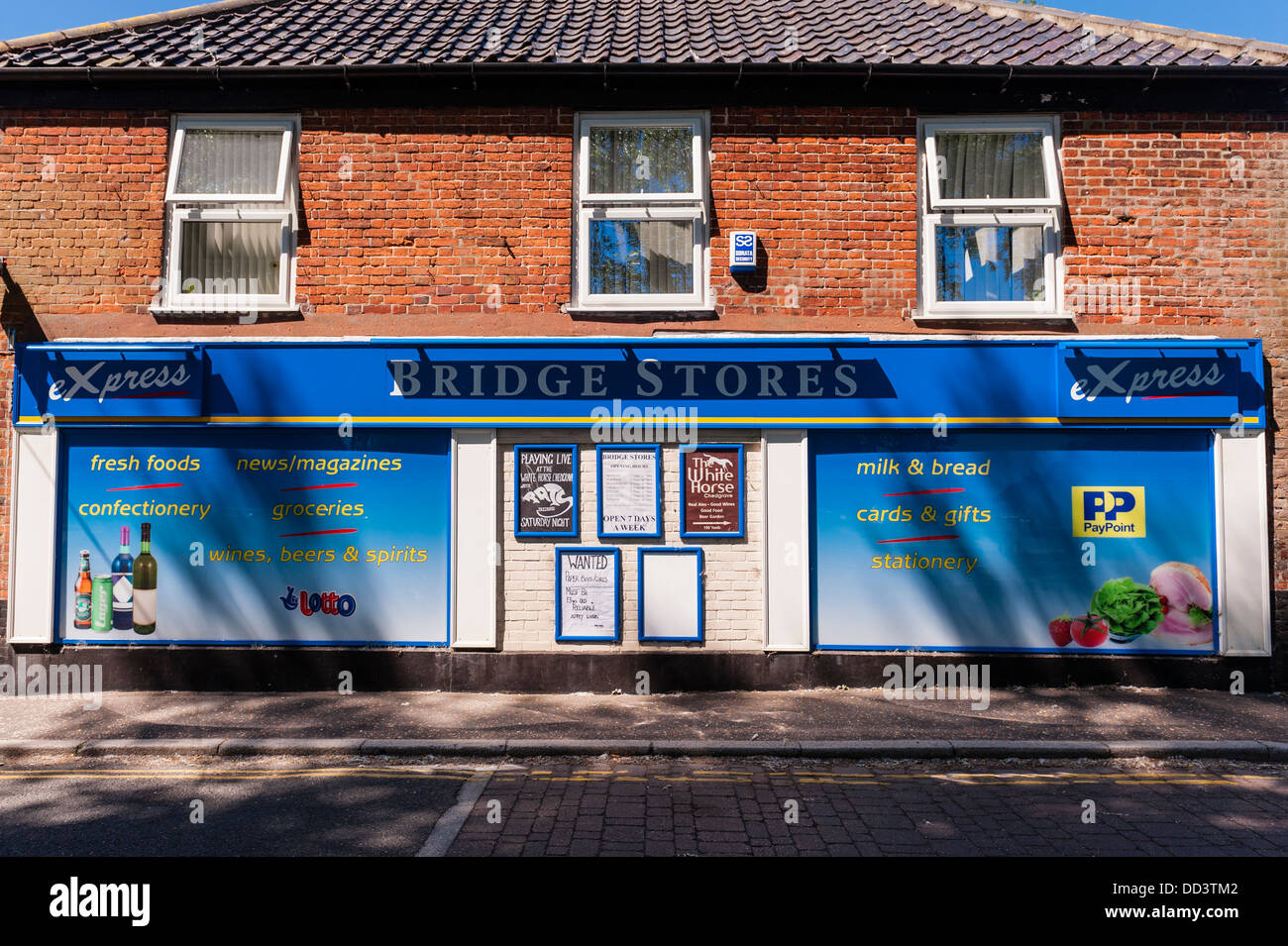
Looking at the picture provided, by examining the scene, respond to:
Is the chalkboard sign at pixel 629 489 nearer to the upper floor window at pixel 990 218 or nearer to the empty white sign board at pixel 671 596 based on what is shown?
the empty white sign board at pixel 671 596

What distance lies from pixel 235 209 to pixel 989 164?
799 centimetres

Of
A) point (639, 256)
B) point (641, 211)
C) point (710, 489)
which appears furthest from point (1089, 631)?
point (641, 211)

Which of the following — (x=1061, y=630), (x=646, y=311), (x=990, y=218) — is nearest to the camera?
(x=1061, y=630)

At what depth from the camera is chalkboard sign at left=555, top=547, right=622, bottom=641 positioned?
324 inches

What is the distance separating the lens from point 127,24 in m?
9.75

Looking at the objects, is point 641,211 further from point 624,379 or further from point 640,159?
point 624,379

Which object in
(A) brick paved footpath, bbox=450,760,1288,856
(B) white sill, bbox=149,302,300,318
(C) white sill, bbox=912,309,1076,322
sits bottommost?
(A) brick paved footpath, bbox=450,760,1288,856

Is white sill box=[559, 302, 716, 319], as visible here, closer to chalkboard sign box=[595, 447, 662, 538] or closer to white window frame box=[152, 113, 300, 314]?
chalkboard sign box=[595, 447, 662, 538]

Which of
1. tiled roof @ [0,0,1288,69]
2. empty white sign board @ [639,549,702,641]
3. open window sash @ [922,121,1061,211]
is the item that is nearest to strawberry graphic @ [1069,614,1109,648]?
empty white sign board @ [639,549,702,641]

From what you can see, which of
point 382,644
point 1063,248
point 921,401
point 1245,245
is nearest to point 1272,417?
point 1245,245

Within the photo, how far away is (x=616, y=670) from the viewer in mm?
8164

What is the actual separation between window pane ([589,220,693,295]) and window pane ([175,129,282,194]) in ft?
11.6

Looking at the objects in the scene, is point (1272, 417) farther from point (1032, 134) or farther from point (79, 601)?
point (79, 601)

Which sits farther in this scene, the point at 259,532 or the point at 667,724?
the point at 259,532
